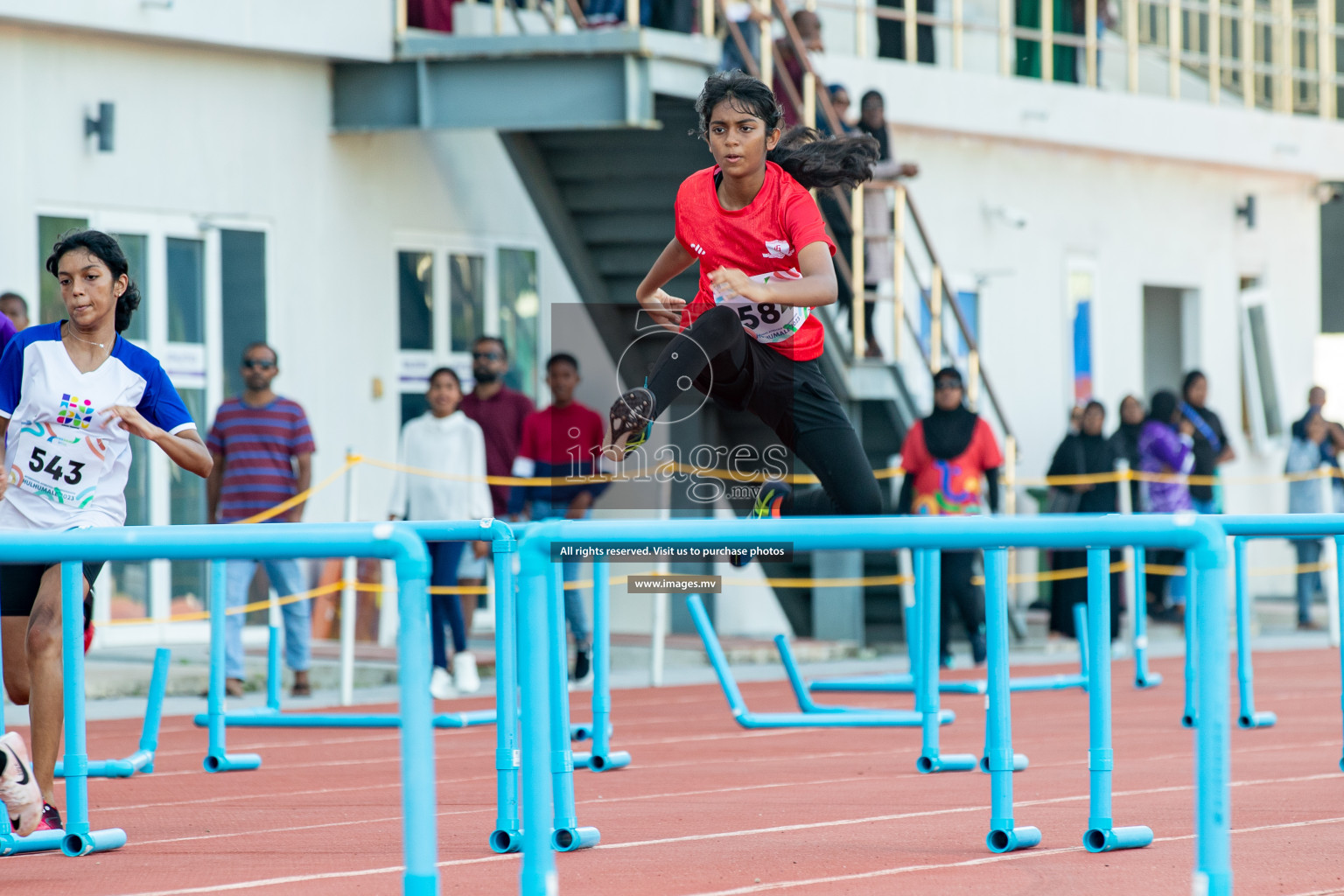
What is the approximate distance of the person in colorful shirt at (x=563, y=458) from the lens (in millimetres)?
12305

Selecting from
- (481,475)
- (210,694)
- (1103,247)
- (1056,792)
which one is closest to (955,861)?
(1056,792)

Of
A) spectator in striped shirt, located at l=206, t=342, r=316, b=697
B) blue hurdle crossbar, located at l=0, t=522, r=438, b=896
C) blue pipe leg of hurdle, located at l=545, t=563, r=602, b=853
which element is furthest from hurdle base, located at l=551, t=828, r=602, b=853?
spectator in striped shirt, located at l=206, t=342, r=316, b=697

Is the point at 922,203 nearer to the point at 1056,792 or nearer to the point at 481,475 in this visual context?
the point at 481,475

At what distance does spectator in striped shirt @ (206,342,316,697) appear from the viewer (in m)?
11.8

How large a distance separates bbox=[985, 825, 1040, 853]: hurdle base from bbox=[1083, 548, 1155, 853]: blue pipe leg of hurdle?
17cm

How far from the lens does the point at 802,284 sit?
5914 mm

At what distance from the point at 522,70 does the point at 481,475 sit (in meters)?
3.69

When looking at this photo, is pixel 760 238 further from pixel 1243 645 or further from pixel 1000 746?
pixel 1243 645

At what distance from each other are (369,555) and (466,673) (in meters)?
8.10

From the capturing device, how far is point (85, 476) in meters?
6.22

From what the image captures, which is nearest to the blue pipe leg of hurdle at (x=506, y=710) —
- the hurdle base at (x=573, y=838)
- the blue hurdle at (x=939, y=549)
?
the hurdle base at (x=573, y=838)

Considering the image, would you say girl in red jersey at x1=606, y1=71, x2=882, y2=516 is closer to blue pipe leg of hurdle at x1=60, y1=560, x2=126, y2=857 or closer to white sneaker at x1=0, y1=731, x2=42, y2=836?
blue pipe leg of hurdle at x1=60, y1=560, x2=126, y2=857

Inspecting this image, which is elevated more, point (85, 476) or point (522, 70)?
point (522, 70)

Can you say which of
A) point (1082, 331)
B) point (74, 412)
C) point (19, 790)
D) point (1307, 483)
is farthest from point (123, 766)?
point (1082, 331)
